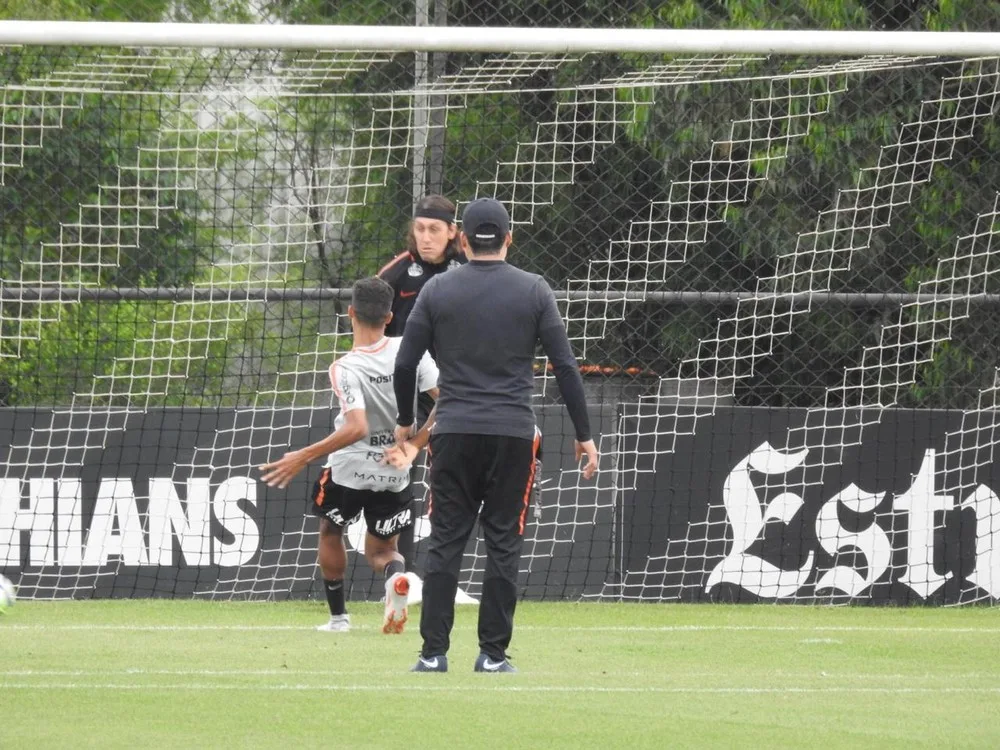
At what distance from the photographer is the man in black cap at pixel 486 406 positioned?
20.1 ft

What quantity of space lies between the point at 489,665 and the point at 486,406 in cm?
97

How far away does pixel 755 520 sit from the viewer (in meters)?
10.8

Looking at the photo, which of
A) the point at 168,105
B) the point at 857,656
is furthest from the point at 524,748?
the point at 168,105

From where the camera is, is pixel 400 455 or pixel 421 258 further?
pixel 421 258

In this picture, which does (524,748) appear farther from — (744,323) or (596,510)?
(744,323)

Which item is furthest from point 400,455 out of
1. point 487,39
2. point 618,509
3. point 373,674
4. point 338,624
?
point 618,509

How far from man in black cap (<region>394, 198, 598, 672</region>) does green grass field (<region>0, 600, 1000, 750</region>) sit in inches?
12.8

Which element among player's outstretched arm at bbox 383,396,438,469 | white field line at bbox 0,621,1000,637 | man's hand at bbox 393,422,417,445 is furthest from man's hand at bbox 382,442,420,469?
white field line at bbox 0,621,1000,637

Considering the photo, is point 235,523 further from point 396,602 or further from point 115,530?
point 396,602

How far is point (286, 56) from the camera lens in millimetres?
11531

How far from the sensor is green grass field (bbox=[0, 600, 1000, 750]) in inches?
192

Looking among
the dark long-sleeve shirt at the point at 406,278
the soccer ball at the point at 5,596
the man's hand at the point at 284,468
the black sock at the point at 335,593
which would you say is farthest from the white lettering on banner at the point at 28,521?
the man's hand at the point at 284,468

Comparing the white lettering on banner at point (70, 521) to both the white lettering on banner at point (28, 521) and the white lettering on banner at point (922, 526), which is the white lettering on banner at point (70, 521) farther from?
the white lettering on banner at point (922, 526)

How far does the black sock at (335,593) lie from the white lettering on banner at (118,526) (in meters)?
2.51
